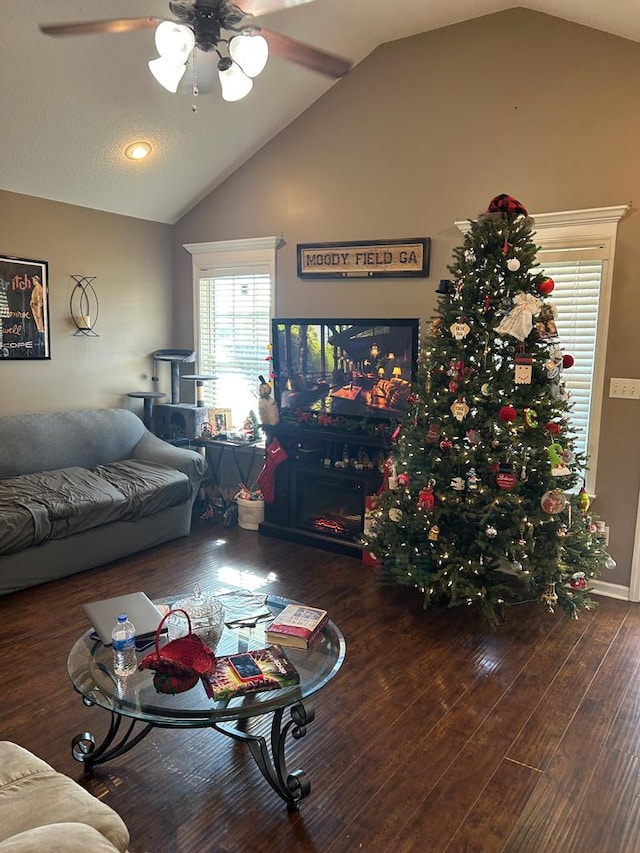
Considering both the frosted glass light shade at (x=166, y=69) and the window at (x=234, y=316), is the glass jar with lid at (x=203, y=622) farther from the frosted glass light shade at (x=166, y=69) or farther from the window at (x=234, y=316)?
the window at (x=234, y=316)

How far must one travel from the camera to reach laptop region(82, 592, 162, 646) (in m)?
2.22

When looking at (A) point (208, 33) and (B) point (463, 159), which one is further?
(B) point (463, 159)

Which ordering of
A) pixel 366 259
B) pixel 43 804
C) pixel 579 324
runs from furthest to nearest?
1. pixel 366 259
2. pixel 579 324
3. pixel 43 804

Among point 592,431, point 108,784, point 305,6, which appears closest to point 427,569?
point 592,431

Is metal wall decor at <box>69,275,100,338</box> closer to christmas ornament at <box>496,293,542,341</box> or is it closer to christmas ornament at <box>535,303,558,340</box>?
christmas ornament at <box>496,293,542,341</box>

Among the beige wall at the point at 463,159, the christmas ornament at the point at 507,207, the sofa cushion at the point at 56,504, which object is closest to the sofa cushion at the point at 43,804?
the sofa cushion at the point at 56,504

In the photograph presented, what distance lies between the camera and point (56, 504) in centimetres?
379

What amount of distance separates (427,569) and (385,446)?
96cm

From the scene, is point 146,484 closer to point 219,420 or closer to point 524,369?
point 219,420

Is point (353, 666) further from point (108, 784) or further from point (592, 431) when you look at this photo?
point (592, 431)

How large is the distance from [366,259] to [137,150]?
71.8 inches

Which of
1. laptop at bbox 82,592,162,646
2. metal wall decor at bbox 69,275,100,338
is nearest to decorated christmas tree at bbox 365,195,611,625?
laptop at bbox 82,592,162,646

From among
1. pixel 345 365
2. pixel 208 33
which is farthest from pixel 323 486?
pixel 208 33

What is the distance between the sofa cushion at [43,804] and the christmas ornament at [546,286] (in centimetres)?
295
